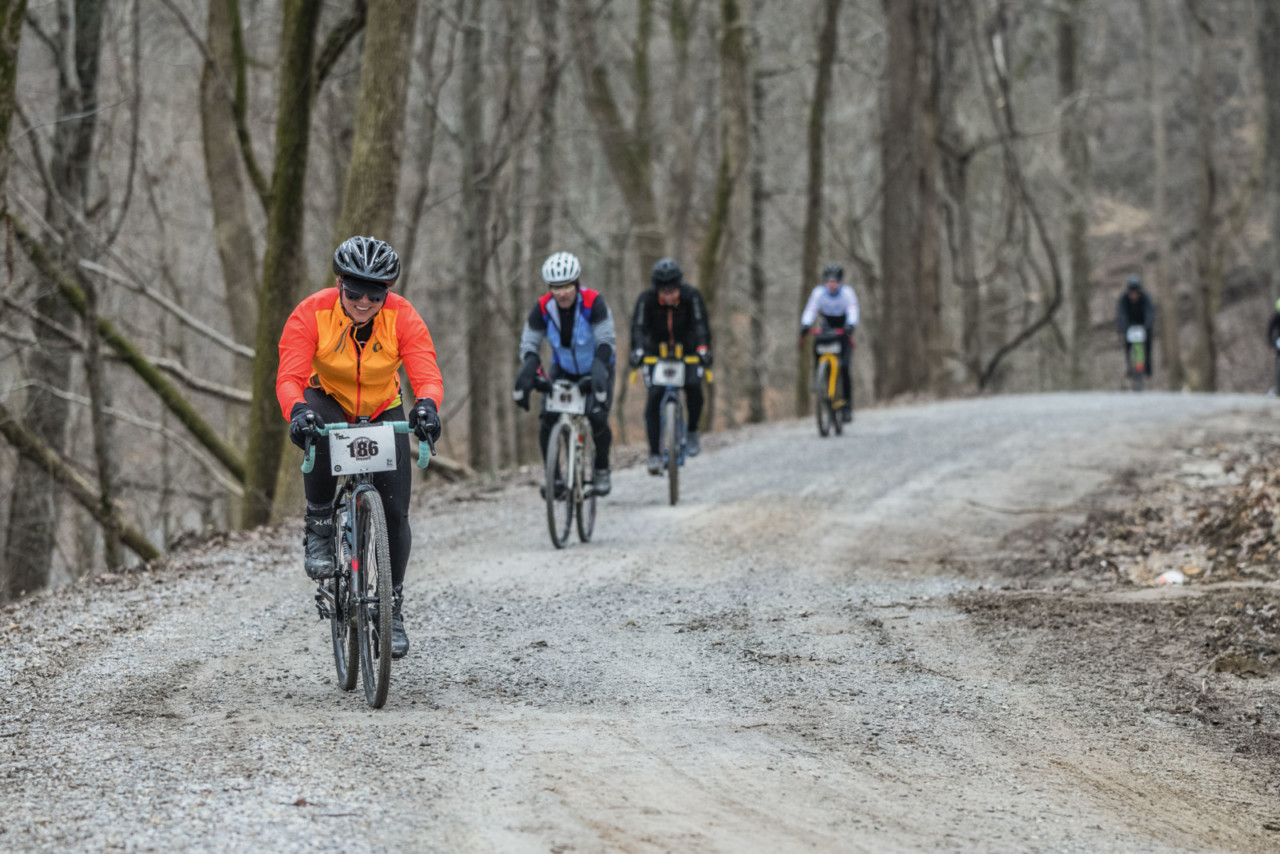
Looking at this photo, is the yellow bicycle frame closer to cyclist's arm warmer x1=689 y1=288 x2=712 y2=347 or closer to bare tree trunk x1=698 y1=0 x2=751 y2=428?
cyclist's arm warmer x1=689 y1=288 x2=712 y2=347

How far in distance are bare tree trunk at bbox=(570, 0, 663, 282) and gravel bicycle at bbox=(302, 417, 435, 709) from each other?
63.3ft

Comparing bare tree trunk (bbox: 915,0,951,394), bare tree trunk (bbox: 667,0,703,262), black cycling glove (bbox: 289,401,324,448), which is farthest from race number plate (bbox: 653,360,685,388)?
bare tree trunk (bbox: 915,0,951,394)

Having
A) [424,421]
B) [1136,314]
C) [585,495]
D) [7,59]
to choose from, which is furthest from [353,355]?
[1136,314]

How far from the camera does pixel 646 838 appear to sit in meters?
4.09

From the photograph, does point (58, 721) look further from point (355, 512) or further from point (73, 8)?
point (73, 8)

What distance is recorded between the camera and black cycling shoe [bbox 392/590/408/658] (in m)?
5.82

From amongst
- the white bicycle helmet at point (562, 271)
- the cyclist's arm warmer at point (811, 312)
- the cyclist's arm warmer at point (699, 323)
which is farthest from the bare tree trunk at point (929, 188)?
the white bicycle helmet at point (562, 271)

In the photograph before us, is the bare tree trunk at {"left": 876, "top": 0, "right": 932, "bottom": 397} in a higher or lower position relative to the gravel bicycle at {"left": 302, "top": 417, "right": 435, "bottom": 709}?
higher

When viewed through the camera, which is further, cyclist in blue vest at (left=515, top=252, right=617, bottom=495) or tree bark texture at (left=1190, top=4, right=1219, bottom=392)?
tree bark texture at (left=1190, top=4, right=1219, bottom=392)

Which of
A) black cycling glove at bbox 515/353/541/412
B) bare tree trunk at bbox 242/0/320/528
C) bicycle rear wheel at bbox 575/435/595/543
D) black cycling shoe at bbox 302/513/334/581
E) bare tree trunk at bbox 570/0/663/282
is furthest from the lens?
bare tree trunk at bbox 570/0/663/282

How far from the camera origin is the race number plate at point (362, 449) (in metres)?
5.67

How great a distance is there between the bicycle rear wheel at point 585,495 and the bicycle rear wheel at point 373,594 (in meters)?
4.39

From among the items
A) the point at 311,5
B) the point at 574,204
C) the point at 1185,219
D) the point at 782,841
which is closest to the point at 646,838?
the point at 782,841

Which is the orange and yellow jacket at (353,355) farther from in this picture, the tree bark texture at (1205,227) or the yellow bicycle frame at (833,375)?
the tree bark texture at (1205,227)
